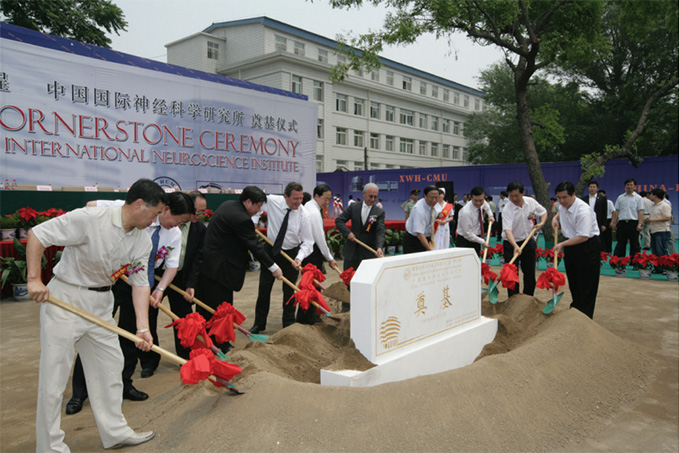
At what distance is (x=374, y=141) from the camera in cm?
3309

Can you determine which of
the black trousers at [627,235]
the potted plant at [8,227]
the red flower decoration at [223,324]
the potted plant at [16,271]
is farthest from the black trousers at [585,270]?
the potted plant at [8,227]

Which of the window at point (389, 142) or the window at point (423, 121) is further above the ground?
the window at point (423, 121)

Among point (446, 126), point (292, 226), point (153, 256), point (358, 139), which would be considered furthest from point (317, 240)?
point (446, 126)

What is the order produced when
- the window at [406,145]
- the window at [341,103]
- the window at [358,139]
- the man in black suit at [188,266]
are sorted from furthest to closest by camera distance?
the window at [406,145] < the window at [358,139] < the window at [341,103] < the man in black suit at [188,266]

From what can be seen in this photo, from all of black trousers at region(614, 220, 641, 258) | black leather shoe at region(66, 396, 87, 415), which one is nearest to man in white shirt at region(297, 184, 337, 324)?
black leather shoe at region(66, 396, 87, 415)

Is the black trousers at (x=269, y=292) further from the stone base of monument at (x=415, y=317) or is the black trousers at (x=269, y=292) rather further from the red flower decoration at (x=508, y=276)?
the red flower decoration at (x=508, y=276)

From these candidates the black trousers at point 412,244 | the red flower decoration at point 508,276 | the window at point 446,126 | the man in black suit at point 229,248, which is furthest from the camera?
the window at point 446,126

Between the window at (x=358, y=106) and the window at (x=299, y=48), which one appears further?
the window at (x=358, y=106)

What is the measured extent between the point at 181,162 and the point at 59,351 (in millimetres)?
8851

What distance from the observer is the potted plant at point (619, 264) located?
8.66 metres

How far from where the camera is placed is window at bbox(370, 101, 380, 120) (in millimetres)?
32609

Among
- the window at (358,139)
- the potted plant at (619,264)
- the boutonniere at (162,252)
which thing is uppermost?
the window at (358,139)

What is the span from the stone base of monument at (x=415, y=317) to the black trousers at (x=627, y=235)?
23.3 ft

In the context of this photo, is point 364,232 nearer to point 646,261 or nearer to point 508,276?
point 508,276
